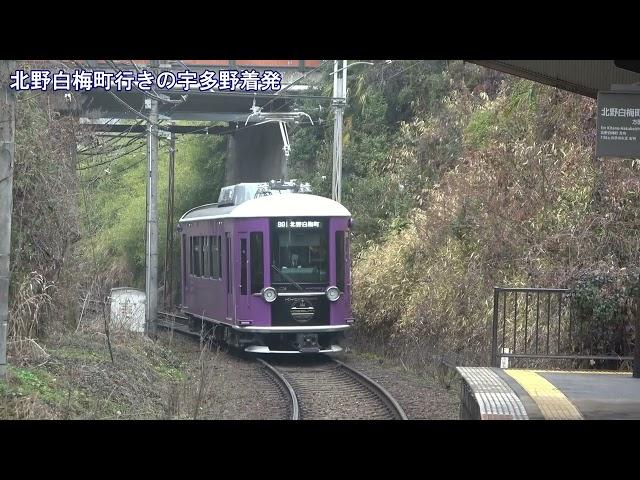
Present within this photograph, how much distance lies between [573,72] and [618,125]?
1773 mm

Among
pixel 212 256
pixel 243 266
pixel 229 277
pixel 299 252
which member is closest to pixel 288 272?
pixel 299 252

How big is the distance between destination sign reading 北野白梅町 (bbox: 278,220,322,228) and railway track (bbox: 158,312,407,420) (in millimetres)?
2358

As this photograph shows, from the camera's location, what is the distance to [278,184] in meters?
18.3

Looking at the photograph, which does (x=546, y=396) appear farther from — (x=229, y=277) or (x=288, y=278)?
(x=229, y=277)

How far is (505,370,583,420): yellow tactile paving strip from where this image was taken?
25.6ft

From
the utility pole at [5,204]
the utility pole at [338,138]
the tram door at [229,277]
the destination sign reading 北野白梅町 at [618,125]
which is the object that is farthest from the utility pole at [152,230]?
the destination sign reading 北野白梅町 at [618,125]

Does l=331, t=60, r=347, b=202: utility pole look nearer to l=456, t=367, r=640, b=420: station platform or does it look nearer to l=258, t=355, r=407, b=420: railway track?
l=258, t=355, r=407, b=420: railway track

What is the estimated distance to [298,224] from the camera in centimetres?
1645

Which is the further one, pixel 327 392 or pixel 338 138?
pixel 338 138

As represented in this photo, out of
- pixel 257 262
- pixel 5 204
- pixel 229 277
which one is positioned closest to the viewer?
pixel 5 204

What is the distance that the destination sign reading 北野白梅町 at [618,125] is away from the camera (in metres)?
9.70
